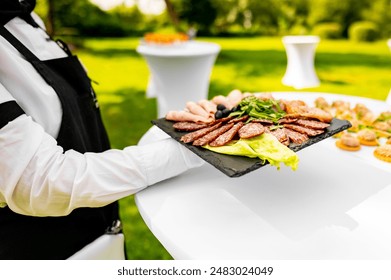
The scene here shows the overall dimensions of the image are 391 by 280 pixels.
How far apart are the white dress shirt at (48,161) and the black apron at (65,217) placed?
0.04 meters

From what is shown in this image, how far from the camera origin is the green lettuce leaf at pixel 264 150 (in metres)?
0.98

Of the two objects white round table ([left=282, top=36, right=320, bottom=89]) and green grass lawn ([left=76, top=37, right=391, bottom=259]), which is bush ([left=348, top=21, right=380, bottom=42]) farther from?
white round table ([left=282, top=36, right=320, bottom=89])

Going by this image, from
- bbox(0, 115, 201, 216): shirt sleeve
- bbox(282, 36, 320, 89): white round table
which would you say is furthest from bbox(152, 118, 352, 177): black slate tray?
bbox(282, 36, 320, 89): white round table

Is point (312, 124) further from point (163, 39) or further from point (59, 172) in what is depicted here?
point (163, 39)

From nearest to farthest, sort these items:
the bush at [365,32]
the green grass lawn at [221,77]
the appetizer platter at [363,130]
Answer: the appetizer platter at [363,130]
the green grass lawn at [221,77]
the bush at [365,32]

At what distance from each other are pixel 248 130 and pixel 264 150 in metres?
0.11

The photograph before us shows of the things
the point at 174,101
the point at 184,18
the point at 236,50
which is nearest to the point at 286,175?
the point at 174,101

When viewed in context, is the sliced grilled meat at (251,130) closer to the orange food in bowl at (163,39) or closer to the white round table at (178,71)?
the white round table at (178,71)

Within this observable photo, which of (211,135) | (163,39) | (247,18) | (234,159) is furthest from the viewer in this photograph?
(247,18)

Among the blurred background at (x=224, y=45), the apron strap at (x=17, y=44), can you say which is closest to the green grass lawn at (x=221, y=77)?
the blurred background at (x=224, y=45)

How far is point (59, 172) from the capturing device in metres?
0.94

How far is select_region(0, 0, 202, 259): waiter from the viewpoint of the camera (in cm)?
91

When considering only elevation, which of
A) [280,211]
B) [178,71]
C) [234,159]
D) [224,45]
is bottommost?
[224,45]

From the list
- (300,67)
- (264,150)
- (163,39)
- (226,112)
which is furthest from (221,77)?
(264,150)
